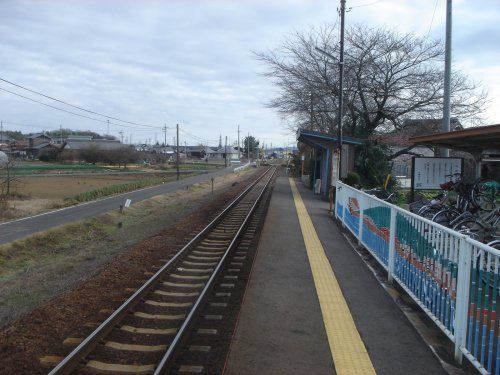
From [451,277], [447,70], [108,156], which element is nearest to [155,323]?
[451,277]

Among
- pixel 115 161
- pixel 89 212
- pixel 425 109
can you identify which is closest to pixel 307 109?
pixel 425 109

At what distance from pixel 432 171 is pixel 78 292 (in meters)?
9.22

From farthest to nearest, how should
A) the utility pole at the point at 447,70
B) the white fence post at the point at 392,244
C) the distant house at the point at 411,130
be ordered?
the distant house at the point at 411,130 < the utility pole at the point at 447,70 < the white fence post at the point at 392,244

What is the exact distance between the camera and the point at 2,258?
1204cm

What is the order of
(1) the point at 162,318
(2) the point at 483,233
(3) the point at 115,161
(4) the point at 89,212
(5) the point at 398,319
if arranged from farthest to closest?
(3) the point at 115,161
(4) the point at 89,212
(2) the point at 483,233
(1) the point at 162,318
(5) the point at 398,319

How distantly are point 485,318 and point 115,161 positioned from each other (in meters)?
84.7

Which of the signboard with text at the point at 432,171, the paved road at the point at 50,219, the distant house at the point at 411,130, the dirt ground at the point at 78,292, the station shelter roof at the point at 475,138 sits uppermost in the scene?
the distant house at the point at 411,130

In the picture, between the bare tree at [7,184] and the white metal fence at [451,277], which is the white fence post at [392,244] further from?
the bare tree at [7,184]

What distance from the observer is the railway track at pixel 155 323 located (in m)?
4.62

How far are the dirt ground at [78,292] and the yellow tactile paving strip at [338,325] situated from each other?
2897 millimetres

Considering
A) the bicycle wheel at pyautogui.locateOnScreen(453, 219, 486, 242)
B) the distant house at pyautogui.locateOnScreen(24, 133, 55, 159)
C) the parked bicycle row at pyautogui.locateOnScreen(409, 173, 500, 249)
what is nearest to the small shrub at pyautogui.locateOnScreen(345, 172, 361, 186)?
the parked bicycle row at pyautogui.locateOnScreen(409, 173, 500, 249)

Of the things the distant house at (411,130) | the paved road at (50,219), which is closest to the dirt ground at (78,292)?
the paved road at (50,219)

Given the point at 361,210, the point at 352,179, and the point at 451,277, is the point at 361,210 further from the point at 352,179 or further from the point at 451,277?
the point at 352,179

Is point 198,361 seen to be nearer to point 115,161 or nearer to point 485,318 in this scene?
point 485,318
